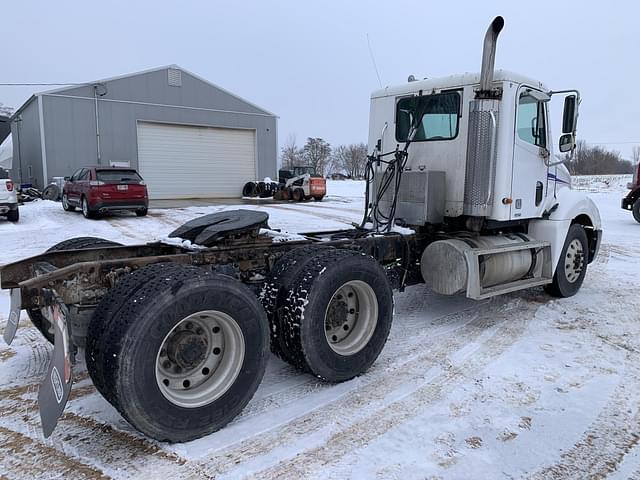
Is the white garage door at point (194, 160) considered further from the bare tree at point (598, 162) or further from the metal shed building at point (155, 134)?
the bare tree at point (598, 162)

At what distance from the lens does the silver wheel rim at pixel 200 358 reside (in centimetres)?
310

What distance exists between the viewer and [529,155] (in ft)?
19.0

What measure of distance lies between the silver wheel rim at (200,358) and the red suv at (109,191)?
13563mm

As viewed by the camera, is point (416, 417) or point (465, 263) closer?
point (416, 417)

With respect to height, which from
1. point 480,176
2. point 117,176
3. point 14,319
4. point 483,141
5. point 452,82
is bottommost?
point 14,319

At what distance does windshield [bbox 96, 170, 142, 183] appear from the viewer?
15547 millimetres

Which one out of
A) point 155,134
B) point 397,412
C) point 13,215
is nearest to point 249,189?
point 155,134

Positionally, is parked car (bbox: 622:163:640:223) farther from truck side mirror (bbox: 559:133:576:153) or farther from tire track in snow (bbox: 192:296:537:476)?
tire track in snow (bbox: 192:296:537:476)

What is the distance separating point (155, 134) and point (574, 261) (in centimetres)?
2364

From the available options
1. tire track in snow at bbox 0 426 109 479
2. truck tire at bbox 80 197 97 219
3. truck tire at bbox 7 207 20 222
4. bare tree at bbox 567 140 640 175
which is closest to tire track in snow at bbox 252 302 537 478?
tire track in snow at bbox 0 426 109 479

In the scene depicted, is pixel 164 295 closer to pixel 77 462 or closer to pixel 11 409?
pixel 77 462

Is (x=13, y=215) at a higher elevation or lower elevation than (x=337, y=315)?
lower

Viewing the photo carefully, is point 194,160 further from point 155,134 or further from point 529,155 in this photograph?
point 529,155

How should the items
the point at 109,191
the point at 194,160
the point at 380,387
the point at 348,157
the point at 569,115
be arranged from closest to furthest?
the point at 380,387, the point at 569,115, the point at 109,191, the point at 194,160, the point at 348,157
